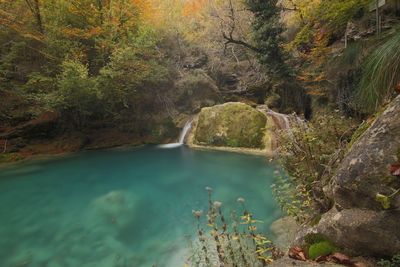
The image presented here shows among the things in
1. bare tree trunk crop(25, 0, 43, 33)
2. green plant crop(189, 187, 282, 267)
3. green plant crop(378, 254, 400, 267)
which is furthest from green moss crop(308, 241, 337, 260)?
bare tree trunk crop(25, 0, 43, 33)

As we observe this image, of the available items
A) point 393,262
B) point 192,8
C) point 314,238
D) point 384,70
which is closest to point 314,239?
point 314,238

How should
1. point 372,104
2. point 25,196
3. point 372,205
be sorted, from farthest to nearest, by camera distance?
1. point 25,196
2. point 372,104
3. point 372,205

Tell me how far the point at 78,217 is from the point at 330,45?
11063mm

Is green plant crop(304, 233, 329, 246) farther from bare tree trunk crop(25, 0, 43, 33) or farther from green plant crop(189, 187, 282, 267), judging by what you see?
bare tree trunk crop(25, 0, 43, 33)

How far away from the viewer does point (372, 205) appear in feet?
3.88

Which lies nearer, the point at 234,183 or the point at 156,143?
the point at 234,183

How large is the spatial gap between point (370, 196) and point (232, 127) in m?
8.69

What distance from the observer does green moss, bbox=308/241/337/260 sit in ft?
4.21

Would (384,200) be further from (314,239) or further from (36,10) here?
(36,10)

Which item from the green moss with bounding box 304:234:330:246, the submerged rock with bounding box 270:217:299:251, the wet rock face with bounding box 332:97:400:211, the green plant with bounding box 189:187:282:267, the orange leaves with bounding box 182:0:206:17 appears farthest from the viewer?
the orange leaves with bounding box 182:0:206:17

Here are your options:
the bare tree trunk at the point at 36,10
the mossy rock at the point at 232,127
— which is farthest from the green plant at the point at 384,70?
the bare tree trunk at the point at 36,10

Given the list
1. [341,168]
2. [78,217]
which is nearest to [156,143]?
[78,217]

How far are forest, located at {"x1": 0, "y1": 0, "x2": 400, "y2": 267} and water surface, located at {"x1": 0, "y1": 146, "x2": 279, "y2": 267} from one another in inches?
12.3

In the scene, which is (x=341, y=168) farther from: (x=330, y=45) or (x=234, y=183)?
(x=330, y=45)
